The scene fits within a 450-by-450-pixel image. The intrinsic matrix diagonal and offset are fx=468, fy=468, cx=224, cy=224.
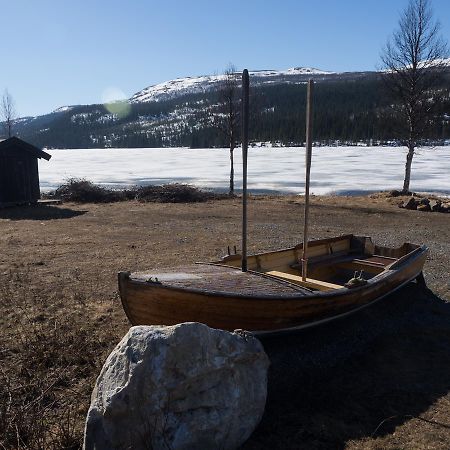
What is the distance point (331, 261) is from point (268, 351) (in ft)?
10.5

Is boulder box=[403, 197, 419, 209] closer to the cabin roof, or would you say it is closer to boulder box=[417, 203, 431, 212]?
boulder box=[417, 203, 431, 212]

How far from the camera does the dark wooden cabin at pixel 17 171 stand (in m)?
19.8

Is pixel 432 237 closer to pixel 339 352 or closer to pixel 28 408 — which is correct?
pixel 339 352

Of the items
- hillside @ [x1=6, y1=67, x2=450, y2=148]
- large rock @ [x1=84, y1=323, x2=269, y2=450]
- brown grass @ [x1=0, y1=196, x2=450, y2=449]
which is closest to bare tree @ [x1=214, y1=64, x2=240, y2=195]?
hillside @ [x1=6, y1=67, x2=450, y2=148]

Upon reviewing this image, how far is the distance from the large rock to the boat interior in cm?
267

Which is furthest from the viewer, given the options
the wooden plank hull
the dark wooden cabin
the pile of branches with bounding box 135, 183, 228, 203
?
the pile of branches with bounding box 135, 183, 228, 203

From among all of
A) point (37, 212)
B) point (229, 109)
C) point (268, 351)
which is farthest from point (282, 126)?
point (268, 351)

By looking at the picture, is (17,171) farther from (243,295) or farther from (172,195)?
(243,295)

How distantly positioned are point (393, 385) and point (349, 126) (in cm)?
9948

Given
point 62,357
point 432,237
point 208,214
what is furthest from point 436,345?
point 208,214

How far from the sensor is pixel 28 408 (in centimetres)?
396

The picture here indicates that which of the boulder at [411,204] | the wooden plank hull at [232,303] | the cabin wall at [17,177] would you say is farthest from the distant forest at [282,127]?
the wooden plank hull at [232,303]

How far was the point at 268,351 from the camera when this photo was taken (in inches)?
235

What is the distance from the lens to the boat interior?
7281mm
